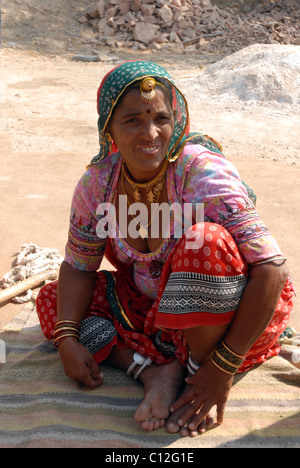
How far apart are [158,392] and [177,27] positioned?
13.2 m

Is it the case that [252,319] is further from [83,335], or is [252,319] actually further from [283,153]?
[283,153]

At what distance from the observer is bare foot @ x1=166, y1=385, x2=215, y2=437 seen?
1888mm

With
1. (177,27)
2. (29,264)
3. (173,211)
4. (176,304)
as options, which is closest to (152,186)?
(173,211)

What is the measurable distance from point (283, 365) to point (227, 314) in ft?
1.90

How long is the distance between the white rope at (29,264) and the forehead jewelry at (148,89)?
4.96ft

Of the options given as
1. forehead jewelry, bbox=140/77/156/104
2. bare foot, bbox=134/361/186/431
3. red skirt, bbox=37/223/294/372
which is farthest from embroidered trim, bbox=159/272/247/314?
forehead jewelry, bbox=140/77/156/104

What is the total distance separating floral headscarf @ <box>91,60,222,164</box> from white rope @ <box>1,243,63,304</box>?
1.30 meters

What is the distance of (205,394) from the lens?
1896 mm

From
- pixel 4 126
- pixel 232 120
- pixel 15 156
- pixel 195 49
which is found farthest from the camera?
pixel 195 49

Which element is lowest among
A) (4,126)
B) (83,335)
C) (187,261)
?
(4,126)

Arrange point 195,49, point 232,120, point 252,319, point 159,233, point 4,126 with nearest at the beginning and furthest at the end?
point 252,319 → point 159,233 → point 4,126 → point 232,120 → point 195,49

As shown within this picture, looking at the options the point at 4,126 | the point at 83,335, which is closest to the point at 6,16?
the point at 4,126

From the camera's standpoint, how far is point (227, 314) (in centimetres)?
184

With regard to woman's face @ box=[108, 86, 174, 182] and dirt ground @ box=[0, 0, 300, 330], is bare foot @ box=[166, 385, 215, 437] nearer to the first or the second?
woman's face @ box=[108, 86, 174, 182]
